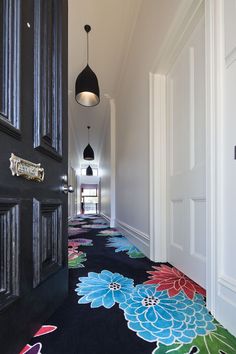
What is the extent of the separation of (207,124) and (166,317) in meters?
0.96

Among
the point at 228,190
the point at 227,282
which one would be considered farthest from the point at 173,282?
the point at 228,190

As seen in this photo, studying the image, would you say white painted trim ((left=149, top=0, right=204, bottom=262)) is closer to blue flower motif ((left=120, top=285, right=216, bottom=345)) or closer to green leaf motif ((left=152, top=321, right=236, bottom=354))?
blue flower motif ((left=120, top=285, right=216, bottom=345))

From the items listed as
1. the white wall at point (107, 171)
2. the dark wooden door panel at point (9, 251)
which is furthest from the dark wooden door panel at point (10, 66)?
the white wall at point (107, 171)

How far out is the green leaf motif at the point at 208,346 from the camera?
0.77 metres

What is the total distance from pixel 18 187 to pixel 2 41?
0.51 metres

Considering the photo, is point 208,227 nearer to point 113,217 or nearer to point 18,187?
point 18,187

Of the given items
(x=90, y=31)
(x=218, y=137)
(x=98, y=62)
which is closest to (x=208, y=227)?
(x=218, y=137)

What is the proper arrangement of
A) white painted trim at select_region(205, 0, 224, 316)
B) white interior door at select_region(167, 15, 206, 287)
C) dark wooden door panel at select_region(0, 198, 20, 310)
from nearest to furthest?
dark wooden door panel at select_region(0, 198, 20, 310) < white painted trim at select_region(205, 0, 224, 316) < white interior door at select_region(167, 15, 206, 287)

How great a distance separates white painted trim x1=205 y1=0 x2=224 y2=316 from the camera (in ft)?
3.34

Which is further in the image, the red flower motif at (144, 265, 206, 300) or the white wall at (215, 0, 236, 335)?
the red flower motif at (144, 265, 206, 300)

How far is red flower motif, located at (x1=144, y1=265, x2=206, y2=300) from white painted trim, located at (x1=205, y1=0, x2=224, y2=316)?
0.86 ft

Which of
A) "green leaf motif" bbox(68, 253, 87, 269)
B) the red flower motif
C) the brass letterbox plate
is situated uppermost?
the brass letterbox plate

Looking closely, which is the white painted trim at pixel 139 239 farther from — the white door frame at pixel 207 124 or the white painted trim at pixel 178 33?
the white painted trim at pixel 178 33

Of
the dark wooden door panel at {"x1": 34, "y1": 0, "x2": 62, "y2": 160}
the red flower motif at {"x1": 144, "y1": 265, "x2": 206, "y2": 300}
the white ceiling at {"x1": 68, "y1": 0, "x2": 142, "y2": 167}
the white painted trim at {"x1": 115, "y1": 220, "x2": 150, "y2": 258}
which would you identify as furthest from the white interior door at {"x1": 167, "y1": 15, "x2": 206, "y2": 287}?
the white ceiling at {"x1": 68, "y1": 0, "x2": 142, "y2": 167}
